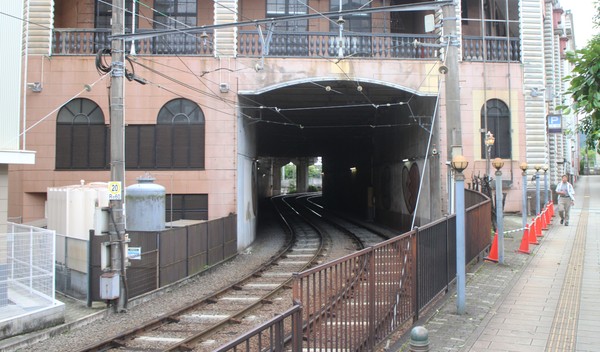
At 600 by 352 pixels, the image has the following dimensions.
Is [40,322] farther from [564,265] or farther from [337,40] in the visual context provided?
[337,40]

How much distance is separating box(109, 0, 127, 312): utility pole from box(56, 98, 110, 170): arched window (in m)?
7.72

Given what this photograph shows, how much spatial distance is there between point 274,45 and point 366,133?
536 inches

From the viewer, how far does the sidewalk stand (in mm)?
6715

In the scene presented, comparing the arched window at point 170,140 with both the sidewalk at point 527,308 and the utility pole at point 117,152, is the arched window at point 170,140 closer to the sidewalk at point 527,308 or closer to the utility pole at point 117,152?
the utility pole at point 117,152

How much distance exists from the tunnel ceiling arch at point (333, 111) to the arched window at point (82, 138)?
5.32m

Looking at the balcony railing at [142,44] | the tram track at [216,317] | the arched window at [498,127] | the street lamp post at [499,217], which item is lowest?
the tram track at [216,317]

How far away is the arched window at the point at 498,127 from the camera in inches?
824

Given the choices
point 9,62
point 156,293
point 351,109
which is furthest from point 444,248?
point 351,109

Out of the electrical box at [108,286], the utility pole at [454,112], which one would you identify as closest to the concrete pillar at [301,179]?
the electrical box at [108,286]

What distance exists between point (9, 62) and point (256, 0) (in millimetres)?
13851

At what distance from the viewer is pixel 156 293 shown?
1225 centimetres

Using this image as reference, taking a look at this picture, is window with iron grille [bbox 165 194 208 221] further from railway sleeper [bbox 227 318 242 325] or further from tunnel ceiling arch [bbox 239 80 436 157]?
railway sleeper [bbox 227 318 242 325]

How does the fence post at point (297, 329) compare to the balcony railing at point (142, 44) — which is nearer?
the fence post at point (297, 329)

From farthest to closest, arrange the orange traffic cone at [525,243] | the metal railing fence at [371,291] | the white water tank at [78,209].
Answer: the orange traffic cone at [525,243]
the white water tank at [78,209]
the metal railing fence at [371,291]
